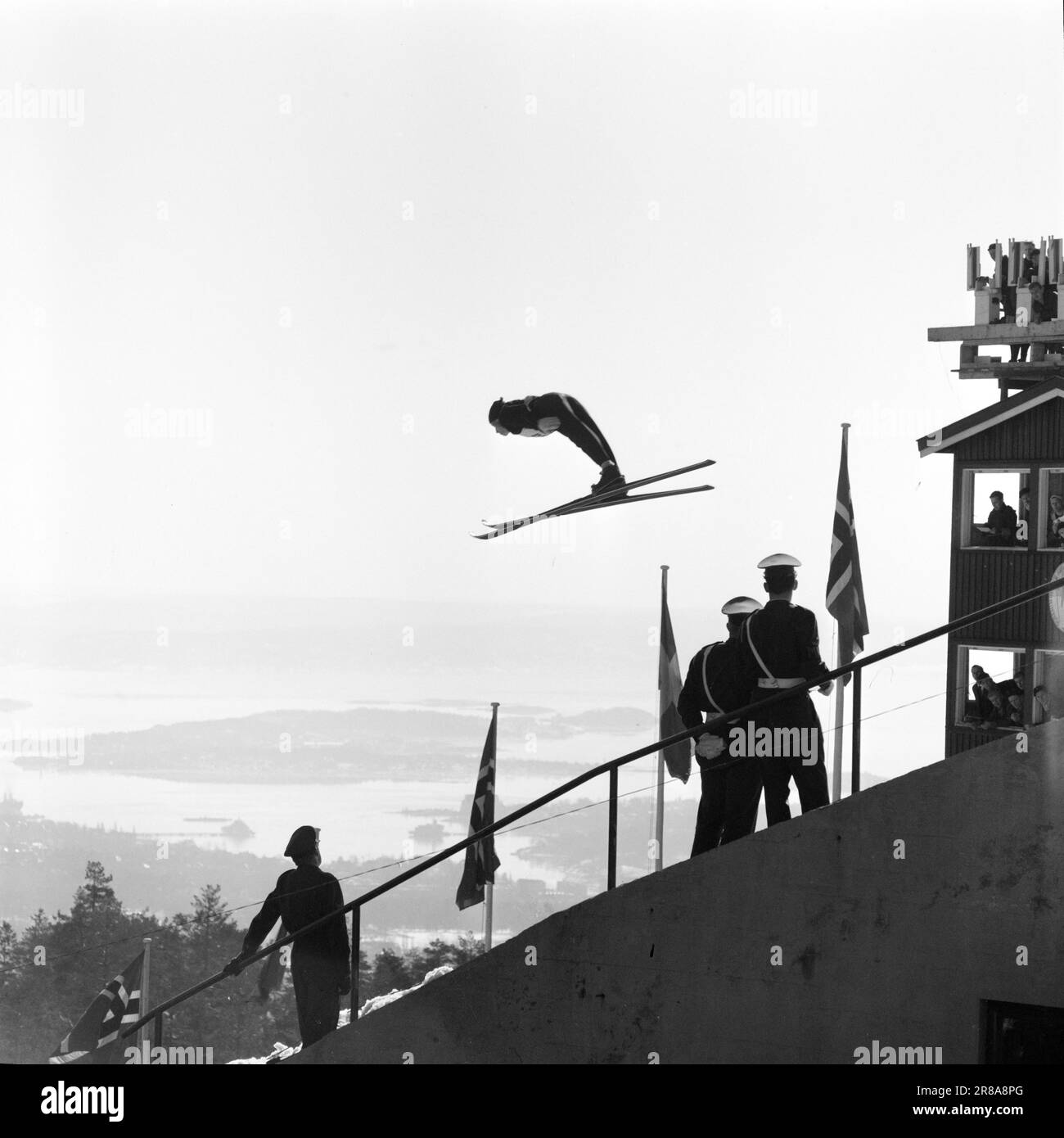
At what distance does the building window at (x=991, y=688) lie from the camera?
7996 millimetres

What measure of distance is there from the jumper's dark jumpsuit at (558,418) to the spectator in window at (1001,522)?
5.50 metres

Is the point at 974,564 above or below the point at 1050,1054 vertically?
above

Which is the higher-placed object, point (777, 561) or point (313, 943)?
point (777, 561)

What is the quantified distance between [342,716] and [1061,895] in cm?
9164

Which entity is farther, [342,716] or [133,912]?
[342,716]

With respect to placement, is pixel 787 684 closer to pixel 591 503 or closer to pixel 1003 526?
pixel 591 503

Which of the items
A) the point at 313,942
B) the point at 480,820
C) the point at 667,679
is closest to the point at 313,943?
the point at 313,942

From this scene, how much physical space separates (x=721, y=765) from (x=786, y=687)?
0.63 metres

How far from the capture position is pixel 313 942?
9.15 m

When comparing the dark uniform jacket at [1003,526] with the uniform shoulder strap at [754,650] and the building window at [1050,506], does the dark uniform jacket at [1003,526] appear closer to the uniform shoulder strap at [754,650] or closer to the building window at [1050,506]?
the building window at [1050,506]

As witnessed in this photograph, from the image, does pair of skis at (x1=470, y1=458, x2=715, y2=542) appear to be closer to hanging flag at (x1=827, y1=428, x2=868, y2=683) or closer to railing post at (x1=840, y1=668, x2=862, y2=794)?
hanging flag at (x1=827, y1=428, x2=868, y2=683)
